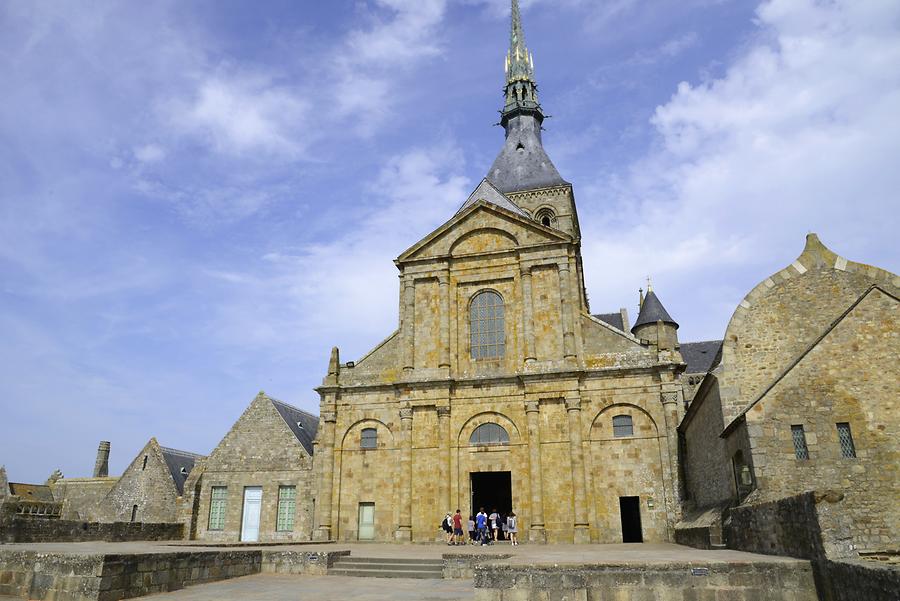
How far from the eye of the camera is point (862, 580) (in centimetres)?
726

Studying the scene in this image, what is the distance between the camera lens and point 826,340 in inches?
523

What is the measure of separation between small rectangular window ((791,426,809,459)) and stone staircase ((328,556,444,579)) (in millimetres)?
8577

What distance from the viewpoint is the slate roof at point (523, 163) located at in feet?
144

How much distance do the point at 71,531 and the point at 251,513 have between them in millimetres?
7703

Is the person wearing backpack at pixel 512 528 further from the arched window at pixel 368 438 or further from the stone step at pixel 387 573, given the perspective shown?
the arched window at pixel 368 438

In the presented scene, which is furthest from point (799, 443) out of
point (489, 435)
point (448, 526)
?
point (448, 526)

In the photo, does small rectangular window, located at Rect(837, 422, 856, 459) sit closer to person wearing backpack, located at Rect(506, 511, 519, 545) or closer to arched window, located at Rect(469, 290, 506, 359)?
person wearing backpack, located at Rect(506, 511, 519, 545)

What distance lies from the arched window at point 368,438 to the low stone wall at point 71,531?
9.08 meters

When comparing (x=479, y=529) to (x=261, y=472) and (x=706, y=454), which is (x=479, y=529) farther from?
(x=261, y=472)

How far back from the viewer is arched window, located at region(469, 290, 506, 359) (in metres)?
24.1

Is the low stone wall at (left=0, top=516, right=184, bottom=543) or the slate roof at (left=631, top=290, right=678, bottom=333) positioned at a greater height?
the slate roof at (left=631, top=290, right=678, bottom=333)

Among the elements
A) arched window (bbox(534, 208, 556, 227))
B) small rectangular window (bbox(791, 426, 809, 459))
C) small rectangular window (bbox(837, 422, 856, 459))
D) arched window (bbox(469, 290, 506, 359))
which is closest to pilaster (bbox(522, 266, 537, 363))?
arched window (bbox(469, 290, 506, 359))

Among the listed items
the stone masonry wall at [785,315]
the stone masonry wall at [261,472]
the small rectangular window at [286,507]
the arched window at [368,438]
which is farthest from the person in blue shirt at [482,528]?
the small rectangular window at [286,507]

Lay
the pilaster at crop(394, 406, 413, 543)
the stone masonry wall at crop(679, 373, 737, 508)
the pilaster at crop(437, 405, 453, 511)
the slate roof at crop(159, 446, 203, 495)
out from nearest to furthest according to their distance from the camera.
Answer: the stone masonry wall at crop(679, 373, 737, 508) < the pilaster at crop(394, 406, 413, 543) < the pilaster at crop(437, 405, 453, 511) < the slate roof at crop(159, 446, 203, 495)
